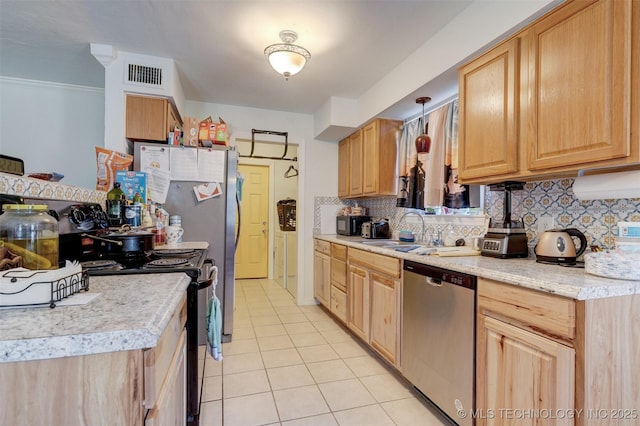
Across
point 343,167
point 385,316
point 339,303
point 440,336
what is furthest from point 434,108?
point 339,303

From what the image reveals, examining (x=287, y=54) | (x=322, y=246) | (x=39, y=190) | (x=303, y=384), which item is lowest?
(x=303, y=384)

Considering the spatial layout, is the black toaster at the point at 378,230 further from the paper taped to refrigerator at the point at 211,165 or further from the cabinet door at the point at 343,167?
the paper taped to refrigerator at the point at 211,165

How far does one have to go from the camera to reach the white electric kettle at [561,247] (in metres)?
1.43

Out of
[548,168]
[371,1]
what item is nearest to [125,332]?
[548,168]

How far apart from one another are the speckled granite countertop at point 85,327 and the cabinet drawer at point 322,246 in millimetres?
2633

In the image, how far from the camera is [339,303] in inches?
120

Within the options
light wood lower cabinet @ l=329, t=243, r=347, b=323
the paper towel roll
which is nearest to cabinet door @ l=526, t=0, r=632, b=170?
the paper towel roll

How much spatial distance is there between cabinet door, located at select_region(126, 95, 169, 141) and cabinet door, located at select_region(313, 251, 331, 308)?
2.05 metres

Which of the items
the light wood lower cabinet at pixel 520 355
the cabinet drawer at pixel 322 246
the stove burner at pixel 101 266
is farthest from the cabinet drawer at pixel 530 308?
the cabinet drawer at pixel 322 246

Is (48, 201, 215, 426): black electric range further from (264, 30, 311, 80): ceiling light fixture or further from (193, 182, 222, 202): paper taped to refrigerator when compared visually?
(264, 30, 311, 80): ceiling light fixture

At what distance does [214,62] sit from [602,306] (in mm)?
2906

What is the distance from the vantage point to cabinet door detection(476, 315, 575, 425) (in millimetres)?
1078

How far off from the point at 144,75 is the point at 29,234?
206cm

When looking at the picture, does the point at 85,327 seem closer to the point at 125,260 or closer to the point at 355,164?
the point at 125,260
